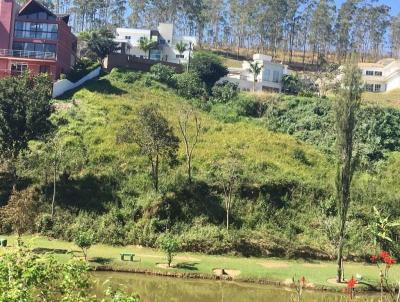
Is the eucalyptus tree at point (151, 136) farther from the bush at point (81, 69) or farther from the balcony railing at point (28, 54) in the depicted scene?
the balcony railing at point (28, 54)

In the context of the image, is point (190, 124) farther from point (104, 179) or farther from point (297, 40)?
point (297, 40)

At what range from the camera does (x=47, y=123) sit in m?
39.0

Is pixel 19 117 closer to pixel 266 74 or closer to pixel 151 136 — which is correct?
pixel 151 136

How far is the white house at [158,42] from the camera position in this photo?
274 ft

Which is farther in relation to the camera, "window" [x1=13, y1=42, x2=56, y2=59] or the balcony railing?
"window" [x1=13, y1=42, x2=56, y2=59]

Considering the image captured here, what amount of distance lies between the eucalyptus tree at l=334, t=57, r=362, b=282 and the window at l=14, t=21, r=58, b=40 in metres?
39.4

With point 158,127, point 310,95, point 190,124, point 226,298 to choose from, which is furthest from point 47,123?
point 310,95

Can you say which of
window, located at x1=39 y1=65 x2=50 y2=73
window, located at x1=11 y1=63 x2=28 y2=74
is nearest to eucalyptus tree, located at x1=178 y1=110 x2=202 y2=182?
window, located at x1=39 y1=65 x2=50 y2=73

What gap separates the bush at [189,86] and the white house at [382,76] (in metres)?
28.4

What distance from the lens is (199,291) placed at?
24375mm

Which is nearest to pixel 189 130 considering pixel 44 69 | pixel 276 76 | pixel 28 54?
pixel 44 69

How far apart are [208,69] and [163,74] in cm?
563

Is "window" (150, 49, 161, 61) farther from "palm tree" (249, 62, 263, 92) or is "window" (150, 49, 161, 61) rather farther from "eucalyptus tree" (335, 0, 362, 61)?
"eucalyptus tree" (335, 0, 362, 61)

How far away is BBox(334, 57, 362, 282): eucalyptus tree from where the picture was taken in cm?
2828
